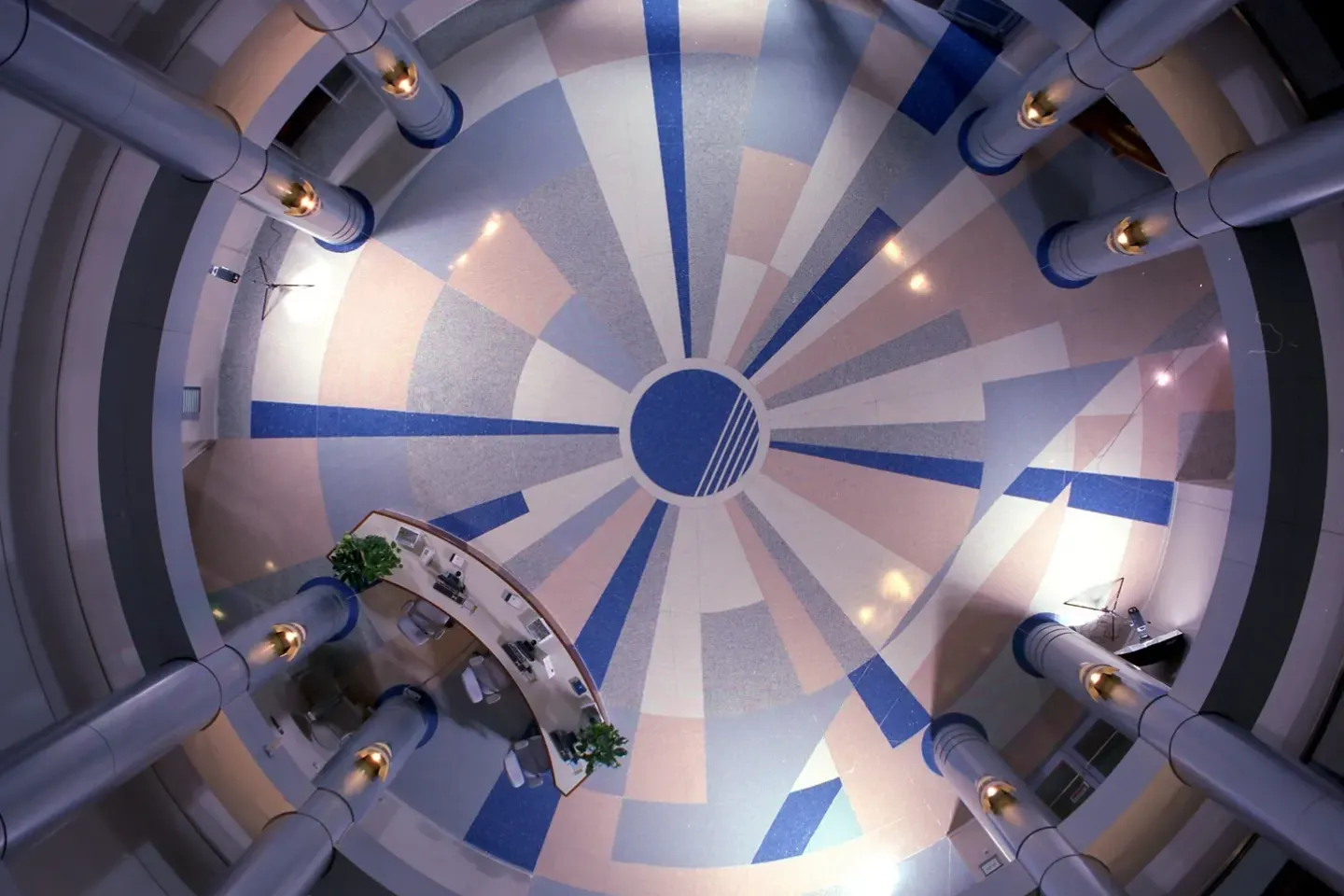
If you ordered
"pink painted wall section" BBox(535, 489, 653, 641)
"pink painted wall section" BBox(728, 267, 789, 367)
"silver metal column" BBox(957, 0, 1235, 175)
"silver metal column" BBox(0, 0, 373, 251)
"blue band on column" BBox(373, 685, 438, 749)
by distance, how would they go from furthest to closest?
"pink painted wall section" BBox(535, 489, 653, 641) < "pink painted wall section" BBox(728, 267, 789, 367) < "blue band on column" BBox(373, 685, 438, 749) < "silver metal column" BBox(957, 0, 1235, 175) < "silver metal column" BBox(0, 0, 373, 251)

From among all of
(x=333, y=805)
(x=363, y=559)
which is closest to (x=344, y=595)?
(x=363, y=559)

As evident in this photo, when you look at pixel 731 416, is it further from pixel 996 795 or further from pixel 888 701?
pixel 996 795

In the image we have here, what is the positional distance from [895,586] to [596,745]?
4784 millimetres

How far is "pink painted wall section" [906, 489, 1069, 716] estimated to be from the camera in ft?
38.2

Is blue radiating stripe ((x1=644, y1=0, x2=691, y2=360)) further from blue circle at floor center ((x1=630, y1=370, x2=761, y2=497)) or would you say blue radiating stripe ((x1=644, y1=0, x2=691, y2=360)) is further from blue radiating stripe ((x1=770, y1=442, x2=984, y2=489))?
blue radiating stripe ((x1=770, y1=442, x2=984, y2=489))

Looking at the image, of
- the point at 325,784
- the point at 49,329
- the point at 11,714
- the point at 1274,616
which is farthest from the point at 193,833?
the point at 1274,616

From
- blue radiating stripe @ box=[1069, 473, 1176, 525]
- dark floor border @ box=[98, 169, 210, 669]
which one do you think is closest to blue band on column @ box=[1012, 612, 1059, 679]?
blue radiating stripe @ box=[1069, 473, 1176, 525]

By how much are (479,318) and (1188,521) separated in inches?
403

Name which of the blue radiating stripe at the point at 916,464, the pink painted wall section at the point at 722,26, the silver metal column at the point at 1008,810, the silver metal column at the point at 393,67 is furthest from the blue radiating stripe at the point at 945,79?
the silver metal column at the point at 1008,810

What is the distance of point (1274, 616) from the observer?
27.8 feet

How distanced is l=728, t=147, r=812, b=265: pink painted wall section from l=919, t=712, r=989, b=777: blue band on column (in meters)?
7.06

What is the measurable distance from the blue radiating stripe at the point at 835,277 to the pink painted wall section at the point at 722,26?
2.92m

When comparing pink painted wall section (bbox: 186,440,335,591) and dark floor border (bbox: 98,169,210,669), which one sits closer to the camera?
dark floor border (bbox: 98,169,210,669)

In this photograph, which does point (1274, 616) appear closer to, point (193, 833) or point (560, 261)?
point (560, 261)
